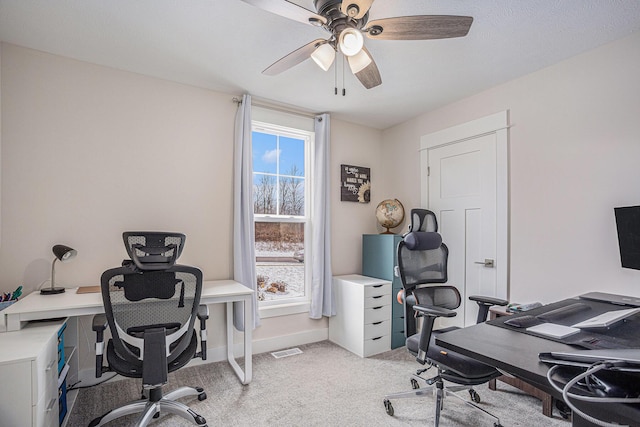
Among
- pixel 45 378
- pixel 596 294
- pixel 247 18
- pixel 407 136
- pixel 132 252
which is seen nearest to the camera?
pixel 45 378

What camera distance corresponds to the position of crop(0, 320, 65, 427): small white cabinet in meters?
1.44

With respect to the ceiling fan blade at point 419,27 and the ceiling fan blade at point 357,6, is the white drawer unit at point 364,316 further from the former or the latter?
the ceiling fan blade at point 357,6

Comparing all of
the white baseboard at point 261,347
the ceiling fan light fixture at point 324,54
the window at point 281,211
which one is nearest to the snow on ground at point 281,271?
the window at point 281,211

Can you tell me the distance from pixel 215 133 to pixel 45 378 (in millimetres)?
2155

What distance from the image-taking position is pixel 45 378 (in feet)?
5.24

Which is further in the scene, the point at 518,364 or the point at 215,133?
the point at 215,133

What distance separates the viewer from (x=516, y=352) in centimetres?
109

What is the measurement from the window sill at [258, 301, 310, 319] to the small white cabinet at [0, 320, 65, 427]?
1.72 meters

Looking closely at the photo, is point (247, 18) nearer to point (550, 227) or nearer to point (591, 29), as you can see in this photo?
point (591, 29)

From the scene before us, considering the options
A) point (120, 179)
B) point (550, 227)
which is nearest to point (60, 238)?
point (120, 179)

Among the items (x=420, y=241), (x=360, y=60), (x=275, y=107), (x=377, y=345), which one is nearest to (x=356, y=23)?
(x=360, y=60)

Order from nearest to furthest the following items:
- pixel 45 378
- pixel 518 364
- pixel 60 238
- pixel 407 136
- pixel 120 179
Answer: pixel 518 364
pixel 45 378
pixel 60 238
pixel 120 179
pixel 407 136

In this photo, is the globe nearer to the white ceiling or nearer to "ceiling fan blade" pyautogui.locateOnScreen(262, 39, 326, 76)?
the white ceiling

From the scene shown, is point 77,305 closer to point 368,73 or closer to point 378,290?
point 368,73
